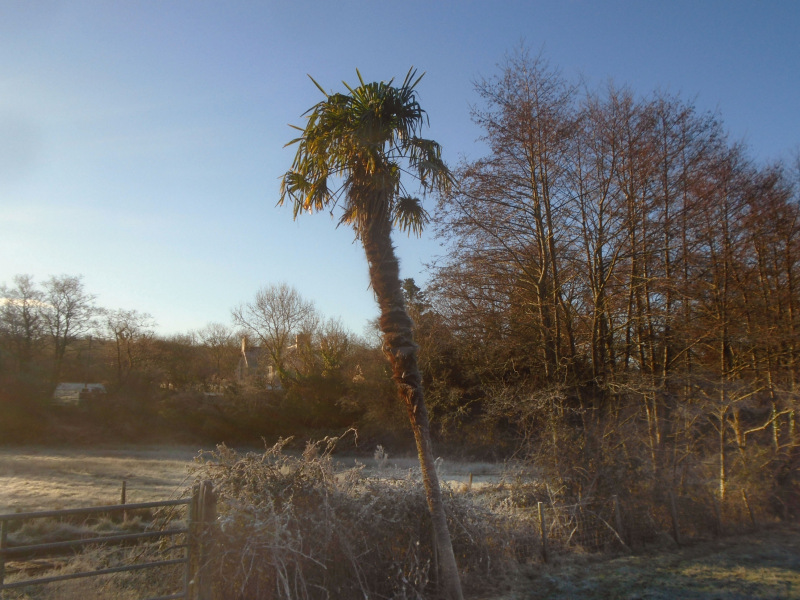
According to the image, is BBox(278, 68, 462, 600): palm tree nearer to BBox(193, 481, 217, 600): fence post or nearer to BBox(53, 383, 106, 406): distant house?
BBox(193, 481, 217, 600): fence post

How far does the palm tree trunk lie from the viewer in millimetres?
7109

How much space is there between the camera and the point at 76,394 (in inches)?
1437

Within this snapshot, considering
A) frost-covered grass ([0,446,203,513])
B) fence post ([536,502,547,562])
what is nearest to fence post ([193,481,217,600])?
fence post ([536,502,547,562])

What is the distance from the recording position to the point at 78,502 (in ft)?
55.4

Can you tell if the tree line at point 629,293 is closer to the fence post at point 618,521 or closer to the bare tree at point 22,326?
the fence post at point 618,521

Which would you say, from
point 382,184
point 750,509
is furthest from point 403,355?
point 750,509

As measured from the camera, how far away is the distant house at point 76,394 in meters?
35.5

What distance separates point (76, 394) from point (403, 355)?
118ft

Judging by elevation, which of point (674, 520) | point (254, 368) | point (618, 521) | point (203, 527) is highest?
point (254, 368)

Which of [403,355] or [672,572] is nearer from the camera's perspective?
[403,355]

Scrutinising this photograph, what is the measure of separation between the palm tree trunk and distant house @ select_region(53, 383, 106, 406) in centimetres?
3419

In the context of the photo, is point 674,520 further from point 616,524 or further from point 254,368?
point 254,368

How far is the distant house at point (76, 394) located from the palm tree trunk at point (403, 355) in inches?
1346

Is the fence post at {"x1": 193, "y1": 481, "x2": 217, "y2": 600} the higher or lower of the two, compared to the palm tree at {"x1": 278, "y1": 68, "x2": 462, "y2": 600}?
lower
